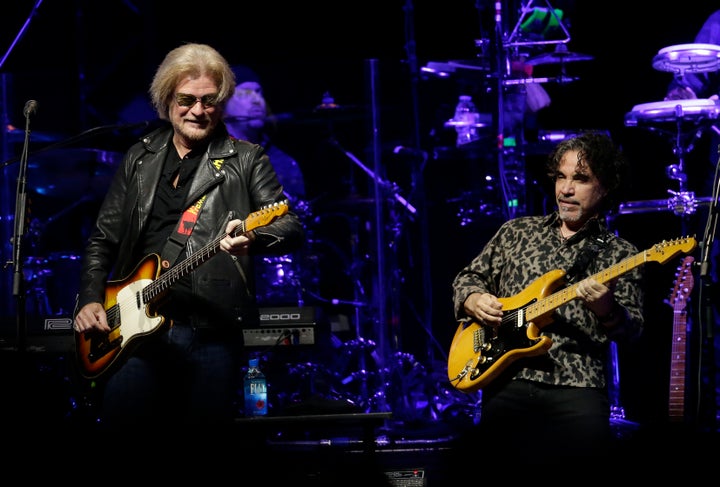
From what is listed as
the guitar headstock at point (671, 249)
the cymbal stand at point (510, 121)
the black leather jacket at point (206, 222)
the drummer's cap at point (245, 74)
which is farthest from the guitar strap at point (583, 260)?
the drummer's cap at point (245, 74)

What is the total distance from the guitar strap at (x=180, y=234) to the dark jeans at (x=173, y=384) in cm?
28

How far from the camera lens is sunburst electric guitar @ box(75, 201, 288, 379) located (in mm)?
3428

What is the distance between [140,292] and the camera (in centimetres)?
356

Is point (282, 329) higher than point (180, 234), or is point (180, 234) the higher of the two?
point (180, 234)

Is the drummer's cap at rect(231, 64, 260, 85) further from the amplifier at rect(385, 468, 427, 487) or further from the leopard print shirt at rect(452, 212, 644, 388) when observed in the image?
the amplifier at rect(385, 468, 427, 487)

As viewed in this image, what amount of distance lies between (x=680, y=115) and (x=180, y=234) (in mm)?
3575

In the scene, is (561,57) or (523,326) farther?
(561,57)

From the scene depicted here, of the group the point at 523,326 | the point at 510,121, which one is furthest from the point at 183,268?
the point at 510,121

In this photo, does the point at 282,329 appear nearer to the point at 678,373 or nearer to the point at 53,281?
the point at 53,281

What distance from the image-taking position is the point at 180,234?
11.7ft

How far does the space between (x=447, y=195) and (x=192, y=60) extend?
4.00m

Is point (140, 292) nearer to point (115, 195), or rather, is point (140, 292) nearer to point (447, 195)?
point (115, 195)

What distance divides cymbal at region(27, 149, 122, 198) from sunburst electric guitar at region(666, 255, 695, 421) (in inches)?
154

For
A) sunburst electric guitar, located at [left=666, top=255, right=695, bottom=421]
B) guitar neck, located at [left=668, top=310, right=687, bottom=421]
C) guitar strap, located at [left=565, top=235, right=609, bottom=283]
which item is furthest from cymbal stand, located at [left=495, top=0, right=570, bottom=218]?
guitar strap, located at [left=565, top=235, right=609, bottom=283]
